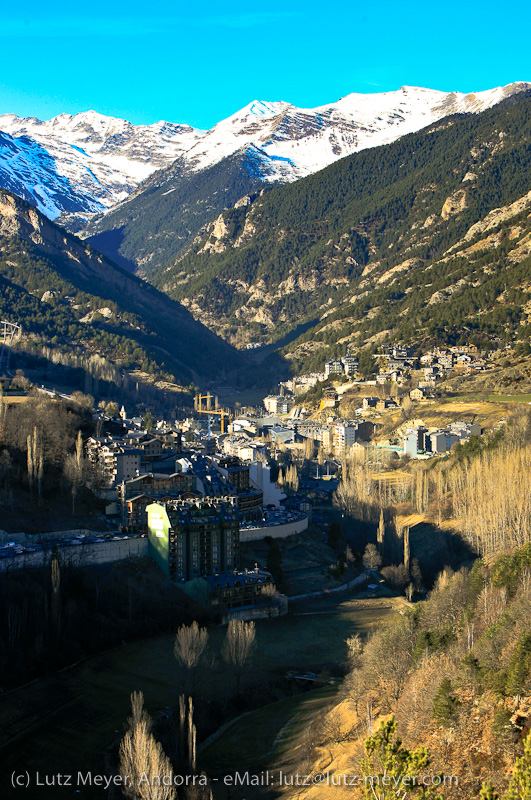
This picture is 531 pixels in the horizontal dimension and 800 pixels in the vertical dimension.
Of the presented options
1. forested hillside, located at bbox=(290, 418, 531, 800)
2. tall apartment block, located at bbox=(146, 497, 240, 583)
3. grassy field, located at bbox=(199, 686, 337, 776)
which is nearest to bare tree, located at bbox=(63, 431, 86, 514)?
tall apartment block, located at bbox=(146, 497, 240, 583)

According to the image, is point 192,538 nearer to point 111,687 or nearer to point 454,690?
point 111,687

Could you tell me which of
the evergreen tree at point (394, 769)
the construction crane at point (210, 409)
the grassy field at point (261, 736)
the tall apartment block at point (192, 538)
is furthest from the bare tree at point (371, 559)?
the construction crane at point (210, 409)

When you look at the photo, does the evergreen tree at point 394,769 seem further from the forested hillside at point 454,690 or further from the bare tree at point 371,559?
the bare tree at point 371,559

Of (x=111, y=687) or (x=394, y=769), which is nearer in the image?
(x=394, y=769)

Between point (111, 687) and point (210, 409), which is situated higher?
point (210, 409)

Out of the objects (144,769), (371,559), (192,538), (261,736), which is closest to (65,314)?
(371,559)

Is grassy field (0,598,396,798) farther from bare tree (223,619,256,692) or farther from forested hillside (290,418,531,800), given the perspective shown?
forested hillside (290,418,531,800)

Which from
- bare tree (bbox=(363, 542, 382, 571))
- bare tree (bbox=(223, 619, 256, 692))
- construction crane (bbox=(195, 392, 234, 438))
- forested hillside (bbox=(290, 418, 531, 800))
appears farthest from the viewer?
construction crane (bbox=(195, 392, 234, 438))
